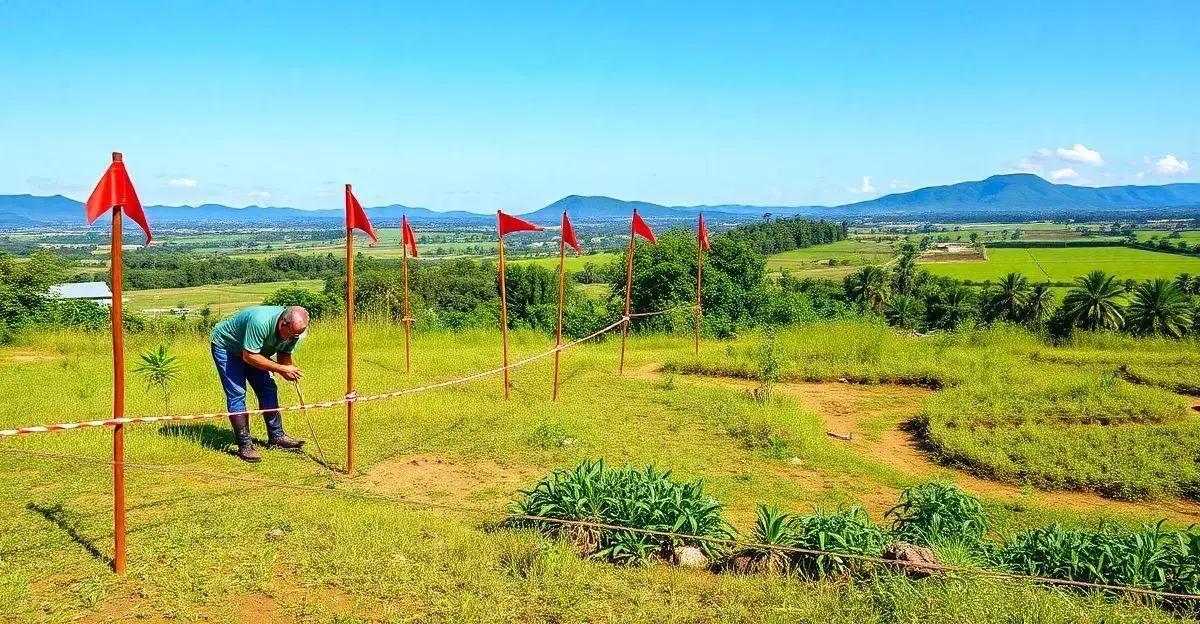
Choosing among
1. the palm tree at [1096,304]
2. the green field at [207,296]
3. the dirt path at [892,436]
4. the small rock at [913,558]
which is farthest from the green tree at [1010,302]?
the small rock at [913,558]

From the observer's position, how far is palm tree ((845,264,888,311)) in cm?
5212

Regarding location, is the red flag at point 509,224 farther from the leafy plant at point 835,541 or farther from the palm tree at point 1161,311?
the palm tree at point 1161,311

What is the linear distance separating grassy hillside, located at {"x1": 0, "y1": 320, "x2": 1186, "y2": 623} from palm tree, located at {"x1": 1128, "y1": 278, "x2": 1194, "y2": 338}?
6.78m

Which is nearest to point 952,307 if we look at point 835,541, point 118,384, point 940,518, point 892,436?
point 892,436

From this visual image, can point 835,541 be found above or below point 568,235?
below

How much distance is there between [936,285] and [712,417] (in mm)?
50774

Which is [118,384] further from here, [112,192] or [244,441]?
[244,441]

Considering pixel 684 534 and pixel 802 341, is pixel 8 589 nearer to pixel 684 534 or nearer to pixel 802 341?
pixel 684 534

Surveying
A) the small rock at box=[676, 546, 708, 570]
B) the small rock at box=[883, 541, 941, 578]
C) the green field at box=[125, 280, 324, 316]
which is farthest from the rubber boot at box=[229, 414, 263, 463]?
the green field at box=[125, 280, 324, 316]

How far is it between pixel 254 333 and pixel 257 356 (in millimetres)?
211

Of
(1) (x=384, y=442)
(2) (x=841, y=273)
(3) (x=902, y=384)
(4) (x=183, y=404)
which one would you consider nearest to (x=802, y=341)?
(3) (x=902, y=384)

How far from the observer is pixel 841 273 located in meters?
70.4

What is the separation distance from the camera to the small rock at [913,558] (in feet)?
13.3

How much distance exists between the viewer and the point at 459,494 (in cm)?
629
